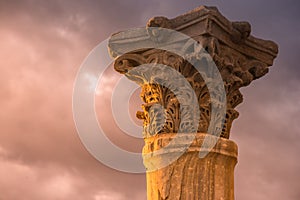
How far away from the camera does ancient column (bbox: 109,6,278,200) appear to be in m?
5.94

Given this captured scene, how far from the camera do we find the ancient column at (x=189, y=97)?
5.94 m

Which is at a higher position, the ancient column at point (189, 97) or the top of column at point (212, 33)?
the top of column at point (212, 33)

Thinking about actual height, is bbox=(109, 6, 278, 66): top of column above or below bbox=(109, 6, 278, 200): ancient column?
above

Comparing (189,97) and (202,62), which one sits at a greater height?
(202,62)

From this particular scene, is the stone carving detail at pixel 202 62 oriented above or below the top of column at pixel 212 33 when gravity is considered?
below

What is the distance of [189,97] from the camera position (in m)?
6.14

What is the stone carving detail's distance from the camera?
601 cm

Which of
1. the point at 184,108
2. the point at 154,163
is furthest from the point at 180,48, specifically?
the point at 154,163

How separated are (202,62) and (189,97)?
0.45m

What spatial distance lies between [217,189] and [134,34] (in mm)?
2147

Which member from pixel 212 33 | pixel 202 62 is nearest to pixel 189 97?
pixel 202 62

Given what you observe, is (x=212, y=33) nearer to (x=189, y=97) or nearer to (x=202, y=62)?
(x=202, y=62)

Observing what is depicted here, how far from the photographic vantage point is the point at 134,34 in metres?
6.43

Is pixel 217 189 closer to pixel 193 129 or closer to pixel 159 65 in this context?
pixel 193 129
